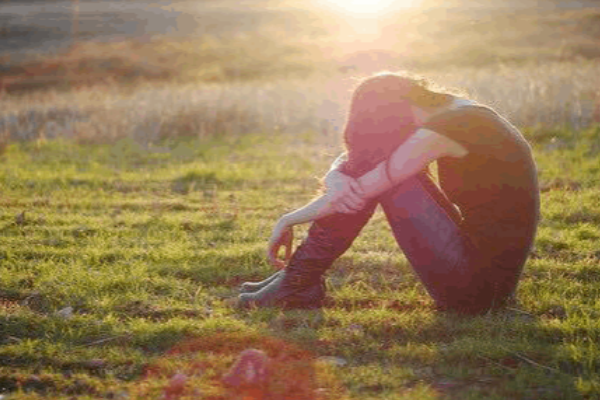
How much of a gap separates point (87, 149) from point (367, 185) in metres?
10.2

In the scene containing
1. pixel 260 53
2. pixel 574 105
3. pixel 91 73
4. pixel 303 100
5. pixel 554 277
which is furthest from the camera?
pixel 260 53

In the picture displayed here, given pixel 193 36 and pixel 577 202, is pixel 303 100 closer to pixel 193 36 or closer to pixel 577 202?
pixel 577 202

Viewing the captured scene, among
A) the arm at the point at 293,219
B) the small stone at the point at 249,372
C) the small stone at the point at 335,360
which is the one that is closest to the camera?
the small stone at the point at 249,372

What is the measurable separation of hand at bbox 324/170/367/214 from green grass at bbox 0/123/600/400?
77 centimetres

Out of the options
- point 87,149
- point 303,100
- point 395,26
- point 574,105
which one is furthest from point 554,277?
point 395,26

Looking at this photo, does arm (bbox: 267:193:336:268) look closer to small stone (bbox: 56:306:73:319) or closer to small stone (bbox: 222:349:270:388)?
small stone (bbox: 222:349:270:388)

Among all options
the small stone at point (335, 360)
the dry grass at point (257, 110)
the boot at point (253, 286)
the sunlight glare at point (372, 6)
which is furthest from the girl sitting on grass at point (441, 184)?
the sunlight glare at point (372, 6)

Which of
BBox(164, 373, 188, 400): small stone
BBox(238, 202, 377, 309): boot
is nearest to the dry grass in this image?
BBox(238, 202, 377, 309): boot

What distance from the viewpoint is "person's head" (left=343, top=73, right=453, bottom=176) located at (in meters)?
4.92

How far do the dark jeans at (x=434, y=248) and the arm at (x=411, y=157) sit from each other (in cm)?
14

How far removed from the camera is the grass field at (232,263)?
454 cm

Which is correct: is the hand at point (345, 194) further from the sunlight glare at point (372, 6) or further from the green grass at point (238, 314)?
the sunlight glare at point (372, 6)

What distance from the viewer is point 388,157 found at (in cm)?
488

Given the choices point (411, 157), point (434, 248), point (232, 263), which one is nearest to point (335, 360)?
point (434, 248)
